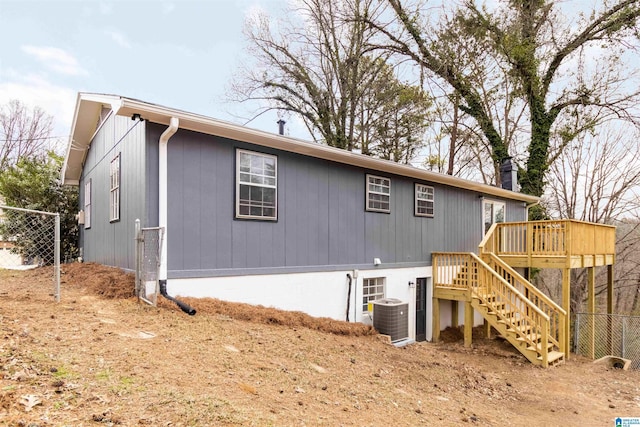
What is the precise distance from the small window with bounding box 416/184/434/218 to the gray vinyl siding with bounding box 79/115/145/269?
23.6 feet

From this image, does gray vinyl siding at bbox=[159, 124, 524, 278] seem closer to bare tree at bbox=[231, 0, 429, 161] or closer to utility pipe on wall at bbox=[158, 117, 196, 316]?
utility pipe on wall at bbox=[158, 117, 196, 316]

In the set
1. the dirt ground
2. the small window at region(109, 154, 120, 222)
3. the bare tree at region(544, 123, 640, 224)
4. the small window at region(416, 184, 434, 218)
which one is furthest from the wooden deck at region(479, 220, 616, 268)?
the small window at region(109, 154, 120, 222)

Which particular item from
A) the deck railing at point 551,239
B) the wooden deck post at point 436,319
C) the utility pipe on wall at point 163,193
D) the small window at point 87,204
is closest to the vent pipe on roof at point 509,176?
the deck railing at point 551,239

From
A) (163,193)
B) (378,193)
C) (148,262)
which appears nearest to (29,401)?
(148,262)

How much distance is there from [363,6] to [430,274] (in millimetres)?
13600

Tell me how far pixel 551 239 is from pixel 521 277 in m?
1.84

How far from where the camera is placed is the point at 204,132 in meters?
6.52

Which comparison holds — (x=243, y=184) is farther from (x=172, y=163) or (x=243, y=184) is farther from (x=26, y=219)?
(x=26, y=219)

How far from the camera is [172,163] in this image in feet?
20.4

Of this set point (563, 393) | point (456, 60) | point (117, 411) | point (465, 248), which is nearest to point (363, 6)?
point (456, 60)

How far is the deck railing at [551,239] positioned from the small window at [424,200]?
168cm

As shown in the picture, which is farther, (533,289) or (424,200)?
(424,200)

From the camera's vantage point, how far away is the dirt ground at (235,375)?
271 cm

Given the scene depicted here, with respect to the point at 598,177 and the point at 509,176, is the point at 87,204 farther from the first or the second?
the point at 598,177
